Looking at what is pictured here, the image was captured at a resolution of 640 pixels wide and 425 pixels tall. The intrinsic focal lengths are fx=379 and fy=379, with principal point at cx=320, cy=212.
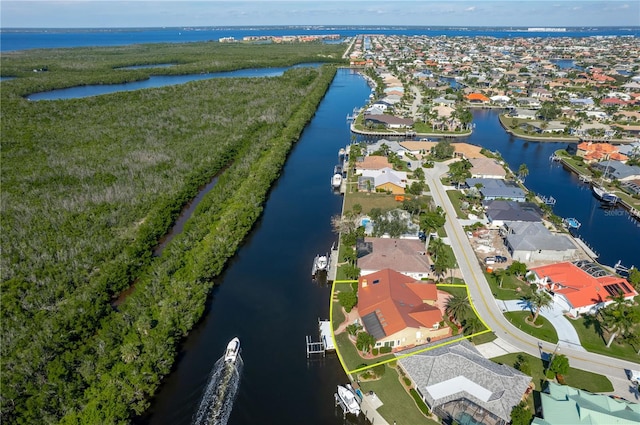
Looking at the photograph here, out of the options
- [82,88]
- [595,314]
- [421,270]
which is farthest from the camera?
[82,88]

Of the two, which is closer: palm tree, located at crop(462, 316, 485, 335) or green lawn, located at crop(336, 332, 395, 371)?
green lawn, located at crop(336, 332, 395, 371)

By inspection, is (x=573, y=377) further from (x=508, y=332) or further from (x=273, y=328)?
(x=273, y=328)

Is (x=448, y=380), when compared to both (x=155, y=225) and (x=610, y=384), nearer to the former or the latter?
(x=610, y=384)

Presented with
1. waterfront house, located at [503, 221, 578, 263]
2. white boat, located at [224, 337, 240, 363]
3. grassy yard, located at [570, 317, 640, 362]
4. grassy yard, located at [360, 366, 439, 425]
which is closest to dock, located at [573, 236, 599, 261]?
waterfront house, located at [503, 221, 578, 263]

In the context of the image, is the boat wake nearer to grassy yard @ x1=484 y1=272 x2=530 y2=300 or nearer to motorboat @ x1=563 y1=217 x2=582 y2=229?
grassy yard @ x1=484 y1=272 x2=530 y2=300

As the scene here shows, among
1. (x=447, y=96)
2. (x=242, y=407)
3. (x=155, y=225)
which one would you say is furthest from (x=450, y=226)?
(x=447, y=96)

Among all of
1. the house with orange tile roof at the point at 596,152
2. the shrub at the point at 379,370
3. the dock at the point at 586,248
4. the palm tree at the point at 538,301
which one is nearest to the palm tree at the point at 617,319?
the palm tree at the point at 538,301
